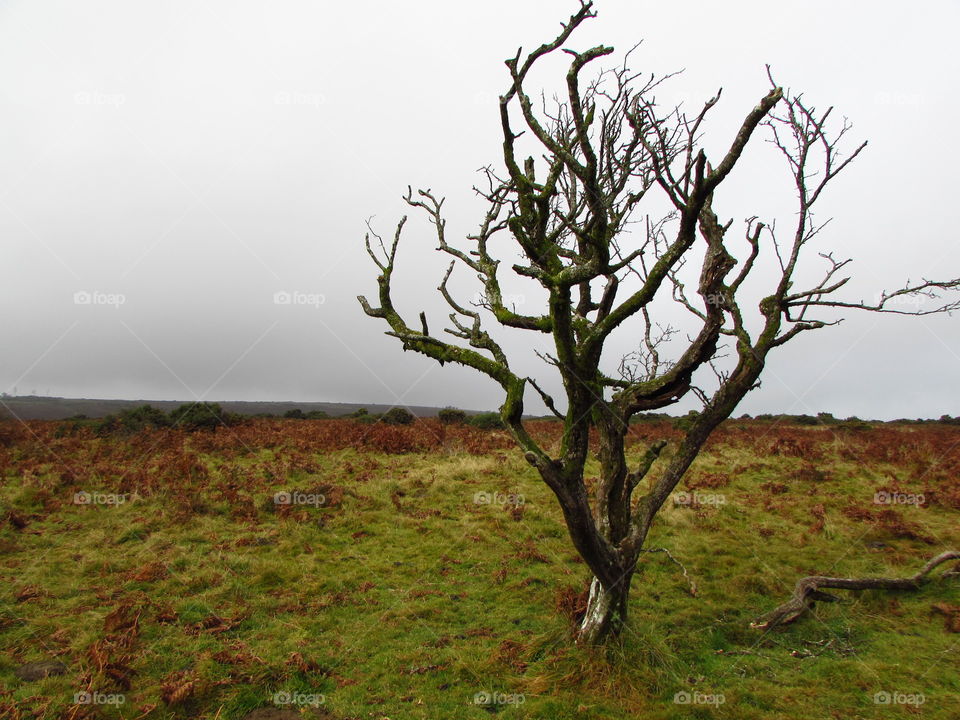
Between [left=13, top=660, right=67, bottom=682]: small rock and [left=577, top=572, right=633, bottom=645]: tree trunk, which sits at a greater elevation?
[left=577, top=572, right=633, bottom=645]: tree trunk

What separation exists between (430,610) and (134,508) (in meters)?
8.35

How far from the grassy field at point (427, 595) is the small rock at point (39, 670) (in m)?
0.10

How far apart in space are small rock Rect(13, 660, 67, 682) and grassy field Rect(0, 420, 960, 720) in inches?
4.0

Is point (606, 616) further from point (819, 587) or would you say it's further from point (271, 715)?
point (819, 587)

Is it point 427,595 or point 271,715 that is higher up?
point 427,595

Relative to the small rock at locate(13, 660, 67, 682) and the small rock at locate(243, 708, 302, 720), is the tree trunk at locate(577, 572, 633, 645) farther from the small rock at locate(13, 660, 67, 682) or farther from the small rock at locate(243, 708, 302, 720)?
the small rock at locate(13, 660, 67, 682)

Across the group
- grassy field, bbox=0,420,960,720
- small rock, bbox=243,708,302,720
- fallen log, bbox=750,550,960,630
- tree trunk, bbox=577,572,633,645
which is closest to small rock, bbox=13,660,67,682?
grassy field, bbox=0,420,960,720

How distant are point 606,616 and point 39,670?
7280mm

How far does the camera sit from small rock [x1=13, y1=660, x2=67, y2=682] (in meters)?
6.25

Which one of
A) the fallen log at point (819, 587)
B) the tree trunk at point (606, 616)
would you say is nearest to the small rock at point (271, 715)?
the tree trunk at point (606, 616)

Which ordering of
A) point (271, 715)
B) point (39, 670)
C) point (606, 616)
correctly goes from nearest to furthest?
1. point (271, 715)
2. point (39, 670)
3. point (606, 616)

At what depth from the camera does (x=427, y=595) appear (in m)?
9.14

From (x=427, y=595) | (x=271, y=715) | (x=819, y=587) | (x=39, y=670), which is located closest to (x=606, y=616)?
(x=427, y=595)

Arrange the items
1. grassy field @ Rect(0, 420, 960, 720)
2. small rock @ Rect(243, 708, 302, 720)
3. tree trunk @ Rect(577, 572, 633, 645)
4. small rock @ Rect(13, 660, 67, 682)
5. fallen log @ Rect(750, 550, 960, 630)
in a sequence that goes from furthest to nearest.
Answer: fallen log @ Rect(750, 550, 960, 630)
tree trunk @ Rect(577, 572, 633, 645)
small rock @ Rect(13, 660, 67, 682)
grassy field @ Rect(0, 420, 960, 720)
small rock @ Rect(243, 708, 302, 720)
